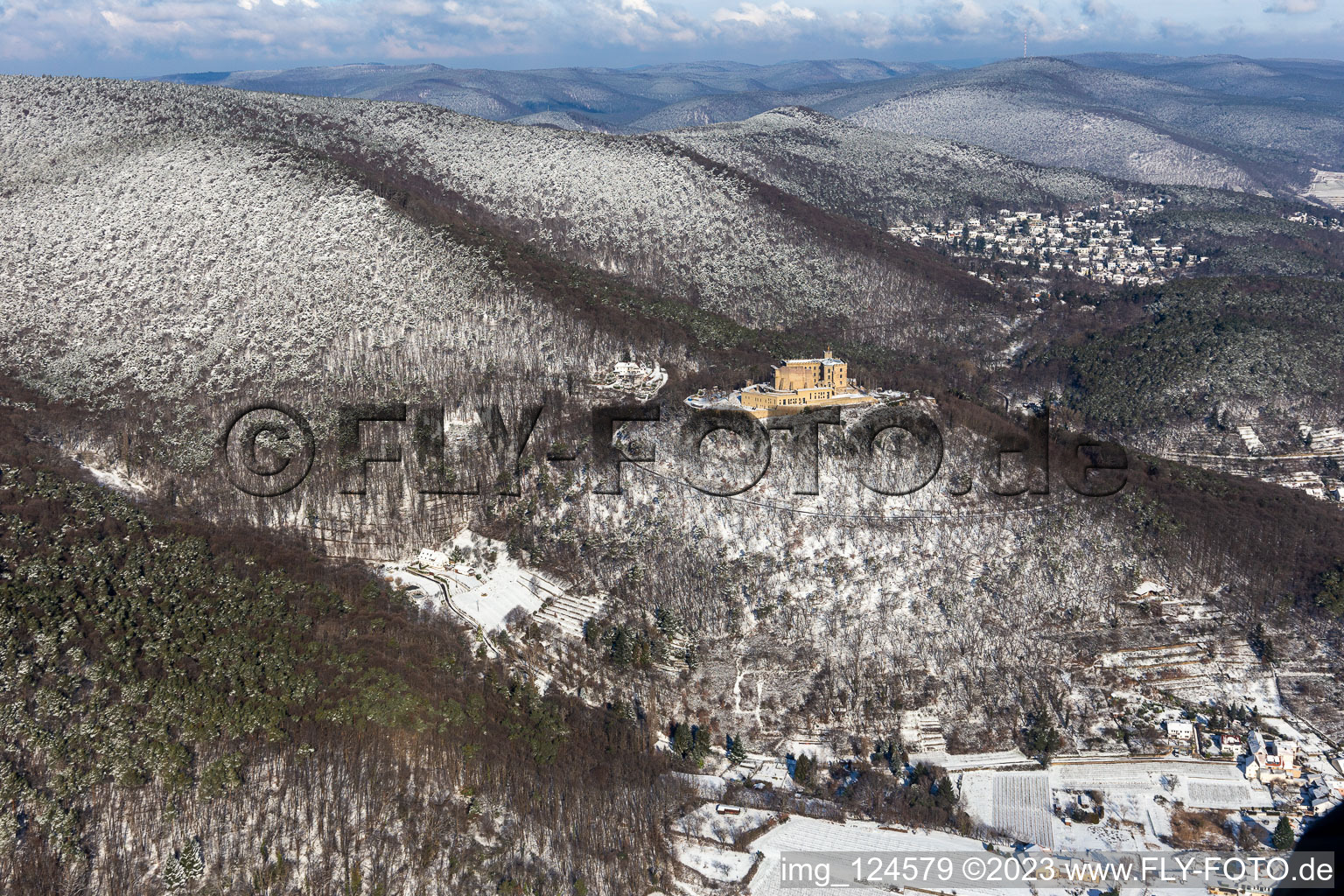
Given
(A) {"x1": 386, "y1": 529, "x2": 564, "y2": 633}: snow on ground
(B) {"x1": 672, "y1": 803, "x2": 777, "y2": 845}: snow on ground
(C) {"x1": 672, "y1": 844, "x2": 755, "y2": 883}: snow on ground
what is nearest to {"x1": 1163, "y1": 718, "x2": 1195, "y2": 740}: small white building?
(B) {"x1": 672, "y1": 803, "x2": 777, "y2": 845}: snow on ground

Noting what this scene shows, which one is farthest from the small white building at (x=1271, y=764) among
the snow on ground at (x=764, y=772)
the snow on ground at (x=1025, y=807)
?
the snow on ground at (x=764, y=772)

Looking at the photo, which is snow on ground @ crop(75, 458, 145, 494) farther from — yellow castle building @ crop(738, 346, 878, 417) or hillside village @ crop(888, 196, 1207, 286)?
hillside village @ crop(888, 196, 1207, 286)

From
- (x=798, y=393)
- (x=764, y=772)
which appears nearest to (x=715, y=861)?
(x=764, y=772)

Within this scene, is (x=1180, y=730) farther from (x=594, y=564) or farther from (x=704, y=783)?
(x=594, y=564)

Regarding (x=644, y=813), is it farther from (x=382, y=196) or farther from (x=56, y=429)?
(x=382, y=196)

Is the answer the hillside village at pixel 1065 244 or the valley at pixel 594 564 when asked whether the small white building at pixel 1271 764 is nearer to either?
the valley at pixel 594 564
